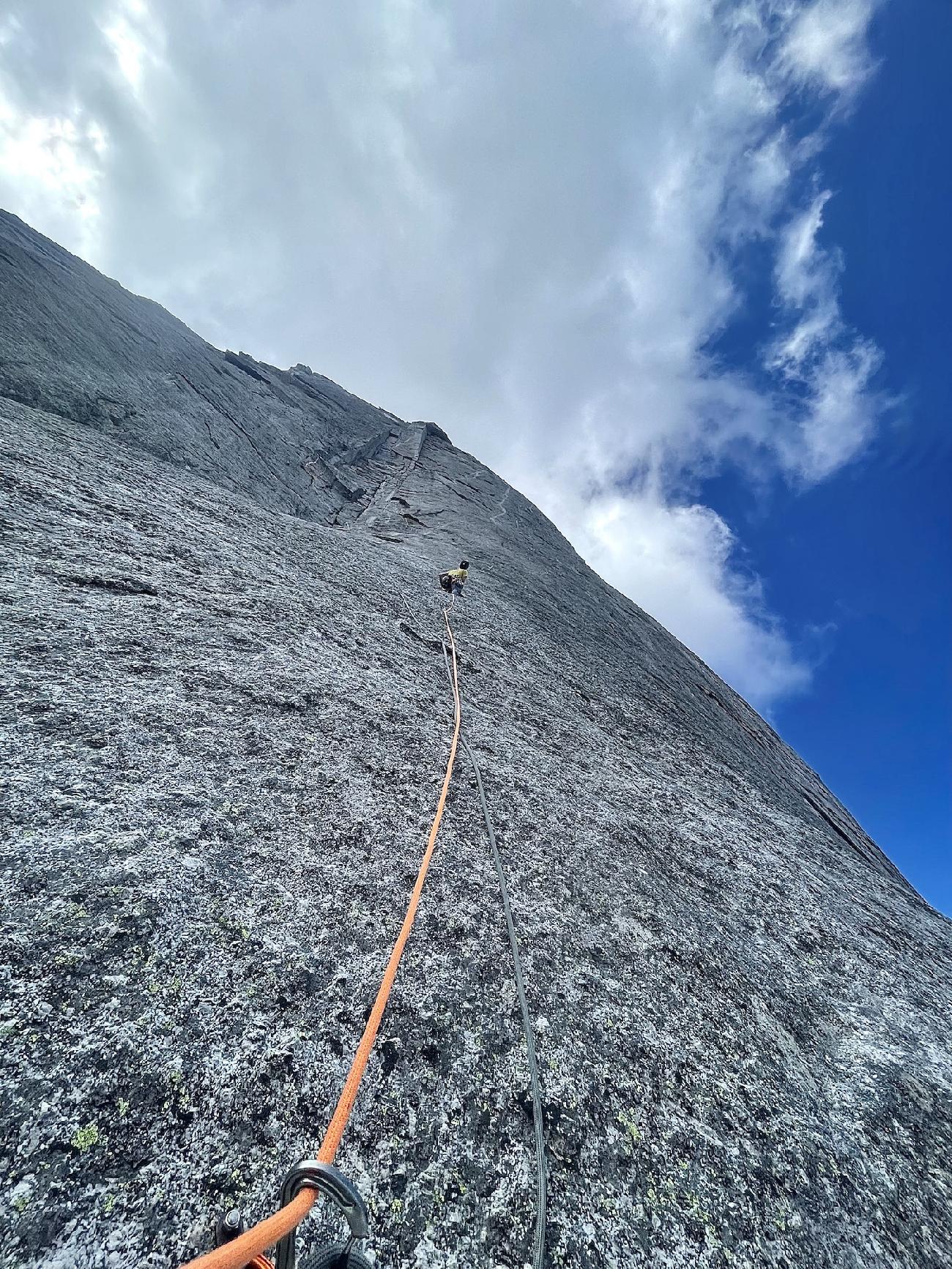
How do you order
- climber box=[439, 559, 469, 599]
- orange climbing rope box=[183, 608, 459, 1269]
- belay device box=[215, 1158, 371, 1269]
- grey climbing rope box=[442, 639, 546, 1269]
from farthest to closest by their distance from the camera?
climber box=[439, 559, 469, 599], grey climbing rope box=[442, 639, 546, 1269], belay device box=[215, 1158, 371, 1269], orange climbing rope box=[183, 608, 459, 1269]

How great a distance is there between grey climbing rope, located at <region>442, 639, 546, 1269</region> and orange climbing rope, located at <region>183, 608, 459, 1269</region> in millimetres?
672

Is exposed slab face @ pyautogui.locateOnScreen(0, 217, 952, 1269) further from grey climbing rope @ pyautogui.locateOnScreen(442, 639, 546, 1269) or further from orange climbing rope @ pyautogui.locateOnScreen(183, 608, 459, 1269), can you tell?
orange climbing rope @ pyautogui.locateOnScreen(183, 608, 459, 1269)

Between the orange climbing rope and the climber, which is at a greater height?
the climber

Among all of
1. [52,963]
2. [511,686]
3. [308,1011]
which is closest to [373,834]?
[308,1011]

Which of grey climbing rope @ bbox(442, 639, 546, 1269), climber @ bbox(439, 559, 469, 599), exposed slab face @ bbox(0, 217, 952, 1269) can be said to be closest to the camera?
exposed slab face @ bbox(0, 217, 952, 1269)

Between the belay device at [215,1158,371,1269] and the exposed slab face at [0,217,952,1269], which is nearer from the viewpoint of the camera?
the belay device at [215,1158,371,1269]

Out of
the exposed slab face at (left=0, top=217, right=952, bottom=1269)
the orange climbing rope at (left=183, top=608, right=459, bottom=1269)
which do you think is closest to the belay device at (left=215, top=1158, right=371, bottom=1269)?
the orange climbing rope at (left=183, top=608, right=459, bottom=1269)

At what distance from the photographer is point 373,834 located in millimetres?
4453

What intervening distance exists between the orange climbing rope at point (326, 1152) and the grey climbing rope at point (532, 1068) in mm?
672

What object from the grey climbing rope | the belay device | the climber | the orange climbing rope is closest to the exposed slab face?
the grey climbing rope

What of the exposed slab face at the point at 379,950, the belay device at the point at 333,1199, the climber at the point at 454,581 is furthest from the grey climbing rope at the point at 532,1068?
the climber at the point at 454,581

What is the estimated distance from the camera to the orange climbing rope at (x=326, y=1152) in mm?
1408

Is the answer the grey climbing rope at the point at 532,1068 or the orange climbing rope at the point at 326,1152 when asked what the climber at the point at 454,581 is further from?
the orange climbing rope at the point at 326,1152

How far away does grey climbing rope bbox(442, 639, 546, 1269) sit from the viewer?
8.50ft
